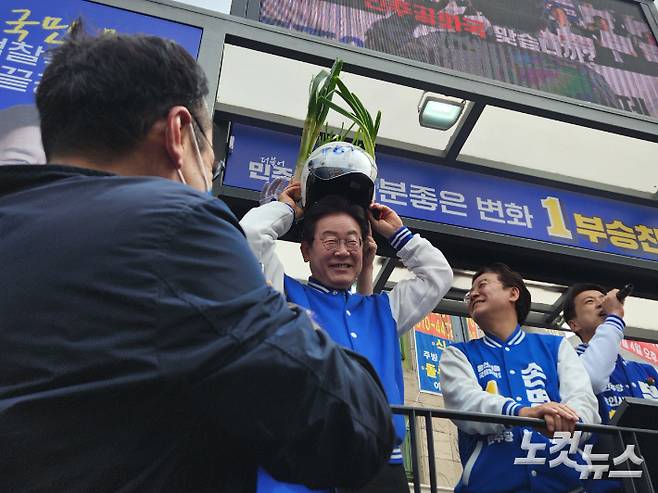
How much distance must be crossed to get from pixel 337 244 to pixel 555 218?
2100 millimetres

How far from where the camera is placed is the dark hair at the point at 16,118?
2309 mm

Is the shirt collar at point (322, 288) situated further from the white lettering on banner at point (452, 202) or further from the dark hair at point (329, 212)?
the white lettering on banner at point (452, 202)

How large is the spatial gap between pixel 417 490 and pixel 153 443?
1029 millimetres

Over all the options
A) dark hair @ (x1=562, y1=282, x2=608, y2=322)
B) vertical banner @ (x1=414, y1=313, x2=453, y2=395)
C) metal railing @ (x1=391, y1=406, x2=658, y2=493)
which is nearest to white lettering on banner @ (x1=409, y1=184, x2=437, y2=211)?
dark hair @ (x1=562, y1=282, x2=608, y2=322)

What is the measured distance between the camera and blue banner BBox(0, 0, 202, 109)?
2480mm

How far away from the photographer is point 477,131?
146 inches

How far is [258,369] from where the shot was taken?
2.10 ft

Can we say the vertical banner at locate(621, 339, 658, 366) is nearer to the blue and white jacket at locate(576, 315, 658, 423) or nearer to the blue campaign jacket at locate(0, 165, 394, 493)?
the blue and white jacket at locate(576, 315, 658, 423)

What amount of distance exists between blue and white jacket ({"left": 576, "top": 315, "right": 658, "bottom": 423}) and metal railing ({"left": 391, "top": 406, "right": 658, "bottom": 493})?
519mm

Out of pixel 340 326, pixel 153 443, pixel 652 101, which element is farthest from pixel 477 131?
pixel 153 443

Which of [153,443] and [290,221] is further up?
[290,221]

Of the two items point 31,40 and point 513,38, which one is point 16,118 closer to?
point 31,40

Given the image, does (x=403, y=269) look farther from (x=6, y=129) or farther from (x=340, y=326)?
(x=6, y=129)

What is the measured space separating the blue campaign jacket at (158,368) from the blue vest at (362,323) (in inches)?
42.8
